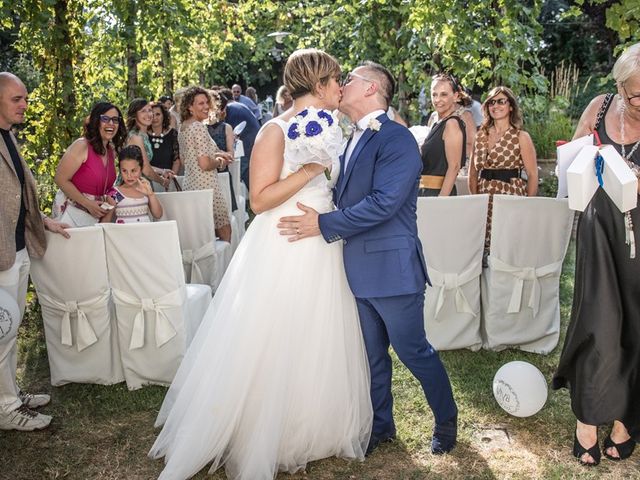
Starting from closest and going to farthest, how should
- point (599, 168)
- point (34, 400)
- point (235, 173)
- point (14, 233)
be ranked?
point (599, 168) < point (14, 233) < point (34, 400) < point (235, 173)

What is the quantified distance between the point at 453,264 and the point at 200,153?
2.70 m

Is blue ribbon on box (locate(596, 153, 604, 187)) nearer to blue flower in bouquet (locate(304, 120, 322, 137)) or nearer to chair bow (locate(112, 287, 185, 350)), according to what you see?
blue flower in bouquet (locate(304, 120, 322, 137))

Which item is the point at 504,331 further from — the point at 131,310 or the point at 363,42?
the point at 363,42

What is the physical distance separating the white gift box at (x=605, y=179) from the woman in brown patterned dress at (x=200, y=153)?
3833 millimetres

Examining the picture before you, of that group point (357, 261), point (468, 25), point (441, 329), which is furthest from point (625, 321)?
point (468, 25)

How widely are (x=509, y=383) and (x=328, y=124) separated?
173 centimetres

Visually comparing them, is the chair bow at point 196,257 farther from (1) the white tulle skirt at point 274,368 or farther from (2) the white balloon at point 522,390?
(2) the white balloon at point 522,390

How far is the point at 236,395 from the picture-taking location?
3.03 m

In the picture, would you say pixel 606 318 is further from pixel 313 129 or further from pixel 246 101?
pixel 246 101

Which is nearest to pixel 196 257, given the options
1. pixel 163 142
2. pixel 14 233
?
pixel 163 142

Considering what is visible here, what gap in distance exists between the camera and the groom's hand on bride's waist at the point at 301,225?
300 cm

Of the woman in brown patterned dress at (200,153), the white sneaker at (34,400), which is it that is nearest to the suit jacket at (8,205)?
the white sneaker at (34,400)

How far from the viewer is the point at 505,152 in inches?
190

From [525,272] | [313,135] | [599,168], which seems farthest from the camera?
[525,272]
